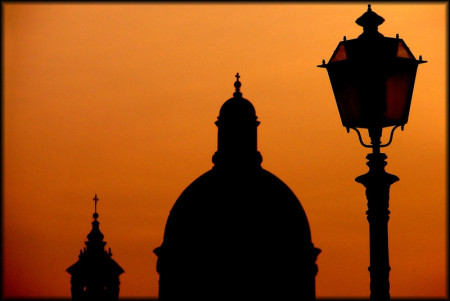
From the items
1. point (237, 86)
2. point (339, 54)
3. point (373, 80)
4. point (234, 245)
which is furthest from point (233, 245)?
point (373, 80)

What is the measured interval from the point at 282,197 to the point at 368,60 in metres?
37.0

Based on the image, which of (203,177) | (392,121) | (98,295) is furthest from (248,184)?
(392,121)

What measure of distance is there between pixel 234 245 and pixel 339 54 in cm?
4022

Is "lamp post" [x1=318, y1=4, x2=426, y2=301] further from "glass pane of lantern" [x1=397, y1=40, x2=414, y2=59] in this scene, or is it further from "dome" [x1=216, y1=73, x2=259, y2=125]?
"dome" [x1=216, y1=73, x2=259, y2=125]

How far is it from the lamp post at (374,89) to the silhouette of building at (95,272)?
51.8 meters

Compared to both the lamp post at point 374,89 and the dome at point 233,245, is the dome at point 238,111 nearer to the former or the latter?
the dome at point 233,245

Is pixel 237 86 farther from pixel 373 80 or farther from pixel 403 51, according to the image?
pixel 373 80

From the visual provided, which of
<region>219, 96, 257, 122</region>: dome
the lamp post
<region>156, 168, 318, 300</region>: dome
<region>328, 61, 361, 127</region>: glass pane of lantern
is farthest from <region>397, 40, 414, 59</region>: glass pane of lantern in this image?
<region>219, 96, 257, 122</region>: dome

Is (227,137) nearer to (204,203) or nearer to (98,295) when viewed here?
(204,203)

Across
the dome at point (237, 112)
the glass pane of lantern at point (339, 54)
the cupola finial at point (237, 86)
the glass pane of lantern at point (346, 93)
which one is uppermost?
the cupola finial at point (237, 86)

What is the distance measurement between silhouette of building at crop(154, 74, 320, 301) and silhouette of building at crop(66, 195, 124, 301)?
11251mm

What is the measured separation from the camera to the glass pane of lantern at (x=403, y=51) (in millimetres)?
12555

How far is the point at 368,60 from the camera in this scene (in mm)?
12547

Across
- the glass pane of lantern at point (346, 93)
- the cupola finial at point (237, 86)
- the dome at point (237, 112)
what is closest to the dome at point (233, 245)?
the dome at point (237, 112)
